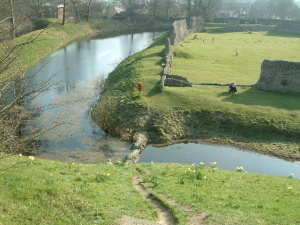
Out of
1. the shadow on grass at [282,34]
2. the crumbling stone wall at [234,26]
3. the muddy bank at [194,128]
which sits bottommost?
the muddy bank at [194,128]

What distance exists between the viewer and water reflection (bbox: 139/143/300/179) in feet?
76.4

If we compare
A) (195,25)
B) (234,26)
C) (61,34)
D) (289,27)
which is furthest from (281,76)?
(289,27)

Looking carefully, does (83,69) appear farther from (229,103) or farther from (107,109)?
(229,103)

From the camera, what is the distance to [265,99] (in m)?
32.0

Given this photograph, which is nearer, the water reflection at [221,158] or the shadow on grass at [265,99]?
the water reflection at [221,158]

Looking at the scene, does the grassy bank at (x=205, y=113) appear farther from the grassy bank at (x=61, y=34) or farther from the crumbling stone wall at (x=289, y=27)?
the crumbling stone wall at (x=289, y=27)

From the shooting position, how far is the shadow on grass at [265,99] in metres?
30.8

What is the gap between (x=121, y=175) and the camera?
17297 mm

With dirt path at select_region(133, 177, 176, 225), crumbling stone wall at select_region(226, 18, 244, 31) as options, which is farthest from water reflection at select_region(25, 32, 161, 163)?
crumbling stone wall at select_region(226, 18, 244, 31)

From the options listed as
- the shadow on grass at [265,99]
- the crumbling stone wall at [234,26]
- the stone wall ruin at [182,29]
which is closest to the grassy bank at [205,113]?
the shadow on grass at [265,99]

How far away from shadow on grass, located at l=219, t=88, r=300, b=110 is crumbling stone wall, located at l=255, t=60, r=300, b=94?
2.29 ft

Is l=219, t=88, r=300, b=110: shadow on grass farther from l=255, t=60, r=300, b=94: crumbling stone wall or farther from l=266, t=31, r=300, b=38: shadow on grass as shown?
l=266, t=31, r=300, b=38: shadow on grass

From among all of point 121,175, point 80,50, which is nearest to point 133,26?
point 80,50

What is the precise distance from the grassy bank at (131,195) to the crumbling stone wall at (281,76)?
17179 mm
